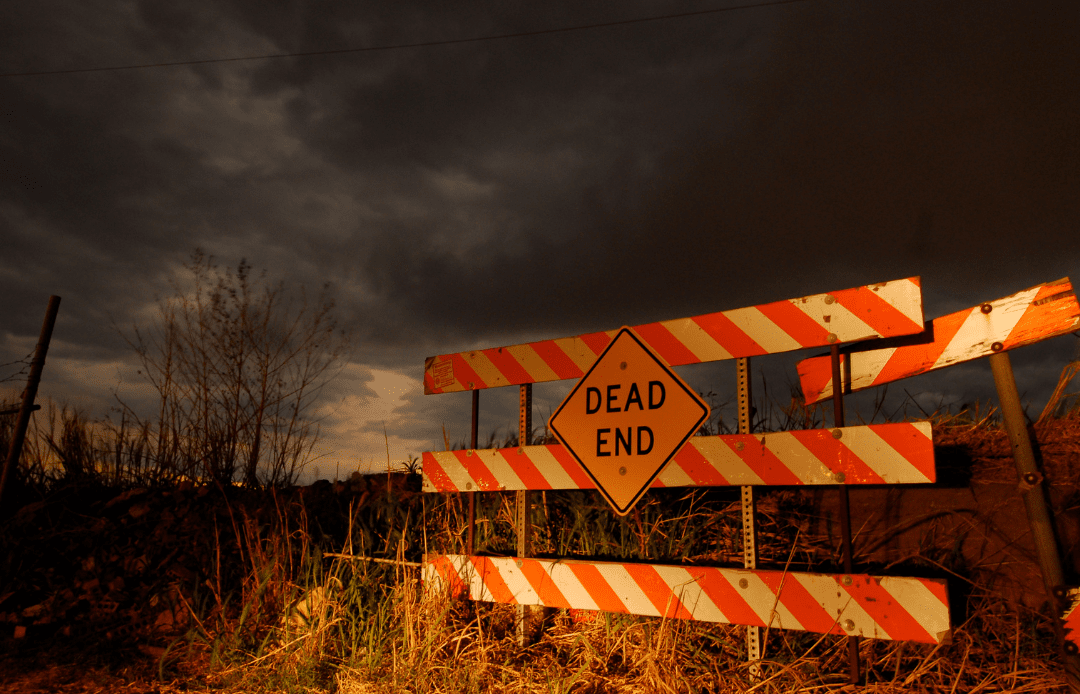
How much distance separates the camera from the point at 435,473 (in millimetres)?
5918

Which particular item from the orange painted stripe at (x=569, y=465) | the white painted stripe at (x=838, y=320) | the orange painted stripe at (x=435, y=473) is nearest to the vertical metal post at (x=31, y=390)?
the orange painted stripe at (x=435, y=473)

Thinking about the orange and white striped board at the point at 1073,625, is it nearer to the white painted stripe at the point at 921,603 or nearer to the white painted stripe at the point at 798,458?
the white painted stripe at the point at 921,603

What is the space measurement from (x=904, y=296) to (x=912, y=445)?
0.94m

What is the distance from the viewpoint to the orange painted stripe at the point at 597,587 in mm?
4820

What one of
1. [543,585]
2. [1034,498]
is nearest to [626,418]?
[543,585]

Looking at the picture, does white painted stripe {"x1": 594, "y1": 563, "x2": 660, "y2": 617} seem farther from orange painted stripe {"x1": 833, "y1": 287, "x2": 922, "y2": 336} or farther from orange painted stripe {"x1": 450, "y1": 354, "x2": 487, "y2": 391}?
orange painted stripe {"x1": 833, "y1": 287, "x2": 922, "y2": 336}

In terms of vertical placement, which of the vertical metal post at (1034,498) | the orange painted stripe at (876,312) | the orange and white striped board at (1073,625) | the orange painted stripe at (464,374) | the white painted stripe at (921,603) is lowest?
the orange and white striped board at (1073,625)

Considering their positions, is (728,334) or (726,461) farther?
(728,334)

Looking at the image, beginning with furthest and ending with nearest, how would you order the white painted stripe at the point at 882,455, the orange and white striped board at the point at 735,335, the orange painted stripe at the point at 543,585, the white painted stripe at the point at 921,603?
the orange painted stripe at the point at 543,585
the orange and white striped board at the point at 735,335
the white painted stripe at the point at 882,455
the white painted stripe at the point at 921,603

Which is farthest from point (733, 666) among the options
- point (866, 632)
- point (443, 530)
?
point (443, 530)

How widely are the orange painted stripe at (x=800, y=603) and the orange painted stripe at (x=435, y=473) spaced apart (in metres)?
2.72

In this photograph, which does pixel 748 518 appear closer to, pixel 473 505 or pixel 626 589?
pixel 626 589

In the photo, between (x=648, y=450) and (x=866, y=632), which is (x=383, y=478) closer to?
(x=648, y=450)

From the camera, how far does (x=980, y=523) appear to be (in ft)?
17.0
